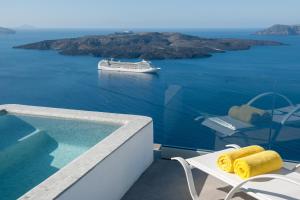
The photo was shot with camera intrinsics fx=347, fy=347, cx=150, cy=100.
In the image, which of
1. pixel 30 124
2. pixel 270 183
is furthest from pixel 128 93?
pixel 270 183

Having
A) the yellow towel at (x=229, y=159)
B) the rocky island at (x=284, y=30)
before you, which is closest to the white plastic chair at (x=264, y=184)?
the yellow towel at (x=229, y=159)

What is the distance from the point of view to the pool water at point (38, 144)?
3721 mm

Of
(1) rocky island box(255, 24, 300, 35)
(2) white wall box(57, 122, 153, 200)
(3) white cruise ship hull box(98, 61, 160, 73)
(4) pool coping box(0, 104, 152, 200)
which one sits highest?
(1) rocky island box(255, 24, 300, 35)

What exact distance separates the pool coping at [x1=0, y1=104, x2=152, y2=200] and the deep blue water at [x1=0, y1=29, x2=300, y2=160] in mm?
411

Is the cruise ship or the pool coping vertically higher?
the pool coping

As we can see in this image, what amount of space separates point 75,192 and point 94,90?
28.1 metres

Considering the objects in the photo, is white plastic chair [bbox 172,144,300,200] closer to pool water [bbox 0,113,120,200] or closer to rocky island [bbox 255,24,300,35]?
pool water [bbox 0,113,120,200]

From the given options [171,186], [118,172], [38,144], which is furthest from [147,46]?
[118,172]

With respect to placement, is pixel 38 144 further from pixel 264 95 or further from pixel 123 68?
pixel 123 68

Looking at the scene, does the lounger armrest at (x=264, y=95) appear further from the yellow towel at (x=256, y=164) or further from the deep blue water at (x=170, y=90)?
the yellow towel at (x=256, y=164)

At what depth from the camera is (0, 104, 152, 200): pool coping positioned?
7.58ft

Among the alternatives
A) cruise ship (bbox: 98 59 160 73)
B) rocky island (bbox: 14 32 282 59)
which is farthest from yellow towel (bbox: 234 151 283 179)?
rocky island (bbox: 14 32 282 59)

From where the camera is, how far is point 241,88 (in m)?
4.23

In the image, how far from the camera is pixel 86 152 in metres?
3.02
